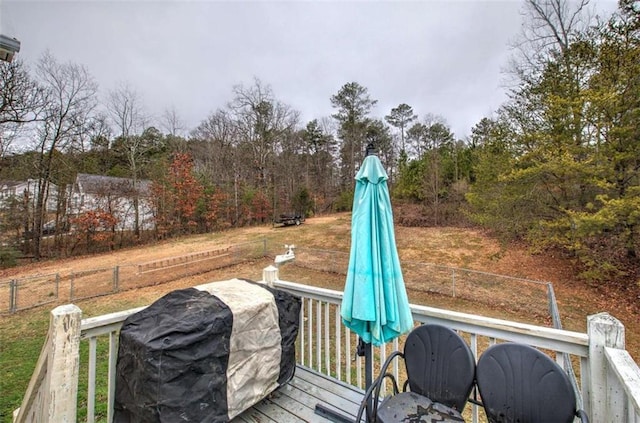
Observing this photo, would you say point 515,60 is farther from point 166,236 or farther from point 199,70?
point 166,236

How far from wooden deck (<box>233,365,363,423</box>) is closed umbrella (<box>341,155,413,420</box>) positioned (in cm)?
51

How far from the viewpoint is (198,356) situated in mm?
1574

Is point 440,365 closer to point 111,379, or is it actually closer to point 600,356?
point 600,356

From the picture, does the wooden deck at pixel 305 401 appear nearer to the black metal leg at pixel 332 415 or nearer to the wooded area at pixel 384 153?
the black metal leg at pixel 332 415

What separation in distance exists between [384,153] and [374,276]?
24.3m

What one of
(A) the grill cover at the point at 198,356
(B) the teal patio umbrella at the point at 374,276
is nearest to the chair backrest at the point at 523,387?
(B) the teal patio umbrella at the point at 374,276

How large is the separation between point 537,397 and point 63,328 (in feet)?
8.42

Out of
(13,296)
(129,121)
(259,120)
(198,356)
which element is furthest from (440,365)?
(259,120)

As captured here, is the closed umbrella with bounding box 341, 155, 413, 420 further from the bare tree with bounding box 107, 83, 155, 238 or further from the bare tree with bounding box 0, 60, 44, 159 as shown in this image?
the bare tree with bounding box 107, 83, 155, 238

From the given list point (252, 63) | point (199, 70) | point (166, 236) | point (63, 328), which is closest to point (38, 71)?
point (199, 70)

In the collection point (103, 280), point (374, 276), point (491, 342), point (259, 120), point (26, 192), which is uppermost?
point (259, 120)

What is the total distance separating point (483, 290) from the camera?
7.18 meters

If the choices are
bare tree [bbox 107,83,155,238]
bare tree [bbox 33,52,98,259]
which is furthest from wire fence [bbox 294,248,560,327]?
bare tree [bbox 107,83,155,238]

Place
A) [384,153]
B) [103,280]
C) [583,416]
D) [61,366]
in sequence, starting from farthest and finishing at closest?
[384,153], [103,280], [61,366], [583,416]
